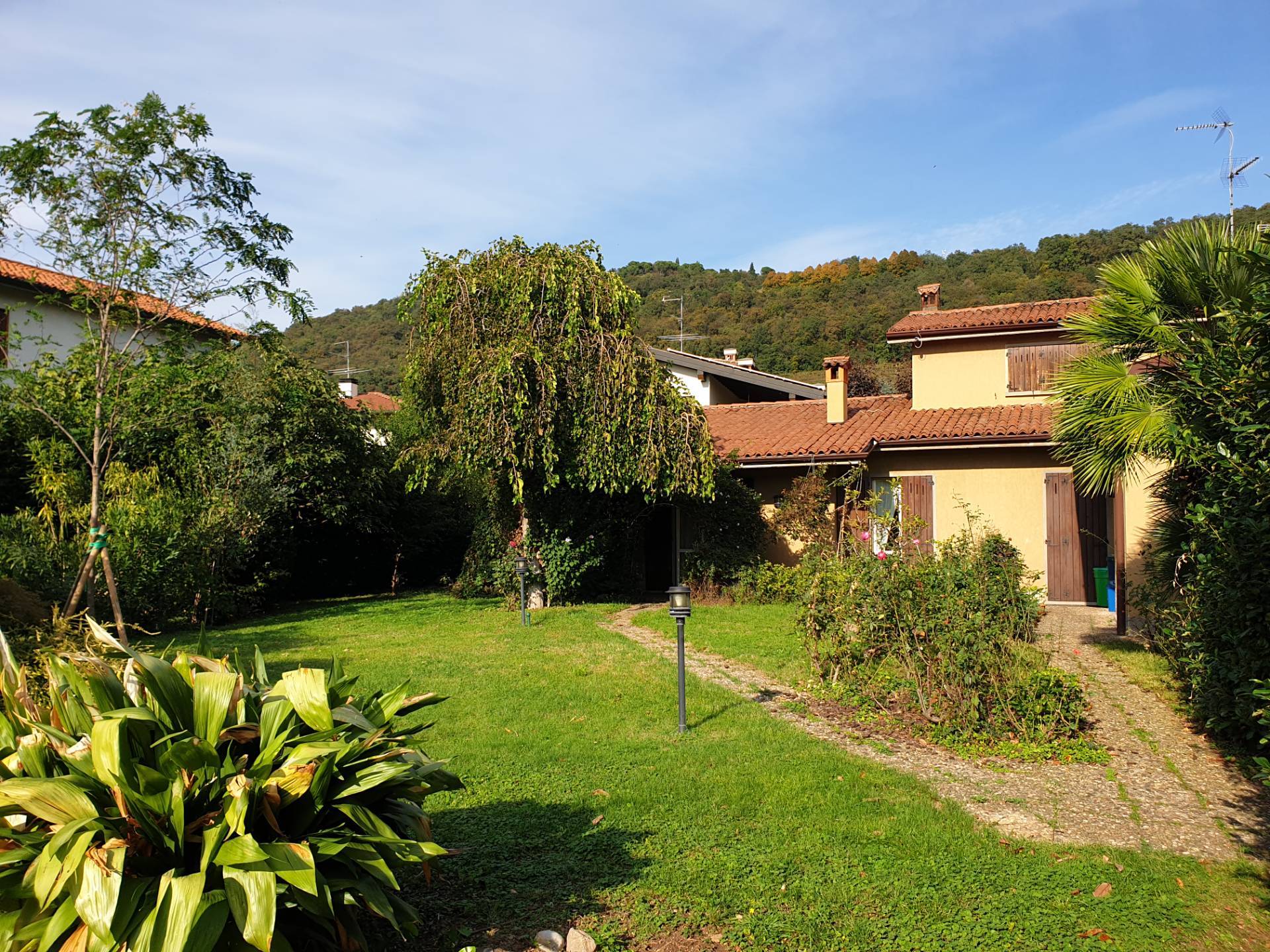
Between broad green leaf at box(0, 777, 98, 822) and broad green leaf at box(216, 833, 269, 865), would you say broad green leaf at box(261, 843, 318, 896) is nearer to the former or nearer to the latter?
broad green leaf at box(216, 833, 269, 865)

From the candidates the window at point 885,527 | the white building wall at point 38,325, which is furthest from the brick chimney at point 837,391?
the white building wall at point 38,325

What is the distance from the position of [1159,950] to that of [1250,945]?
41 centimetres

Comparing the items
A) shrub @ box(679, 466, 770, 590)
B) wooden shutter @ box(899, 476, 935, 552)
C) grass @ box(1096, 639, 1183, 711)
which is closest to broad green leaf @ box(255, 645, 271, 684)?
grass @ box(1096, 639, 1183, 711)

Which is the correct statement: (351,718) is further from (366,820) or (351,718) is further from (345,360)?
(345,360)

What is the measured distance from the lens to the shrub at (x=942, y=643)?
649 cm

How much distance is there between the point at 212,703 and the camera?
3.08 meters

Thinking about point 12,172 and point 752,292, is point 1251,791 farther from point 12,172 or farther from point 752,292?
point 752,292

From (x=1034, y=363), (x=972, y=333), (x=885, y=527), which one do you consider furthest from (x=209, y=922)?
(x=1034, y=363)

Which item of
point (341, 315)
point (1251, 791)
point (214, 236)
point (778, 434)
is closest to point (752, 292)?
point (341, 315)

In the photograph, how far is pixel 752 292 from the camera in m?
50.2

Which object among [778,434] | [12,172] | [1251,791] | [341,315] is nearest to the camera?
[1251,791]

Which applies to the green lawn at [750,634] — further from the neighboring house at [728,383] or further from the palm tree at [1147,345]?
the neighboring house at [728,383]

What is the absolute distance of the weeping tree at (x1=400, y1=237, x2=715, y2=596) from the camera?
43.7ft

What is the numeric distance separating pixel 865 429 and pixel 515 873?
44.4 ft
